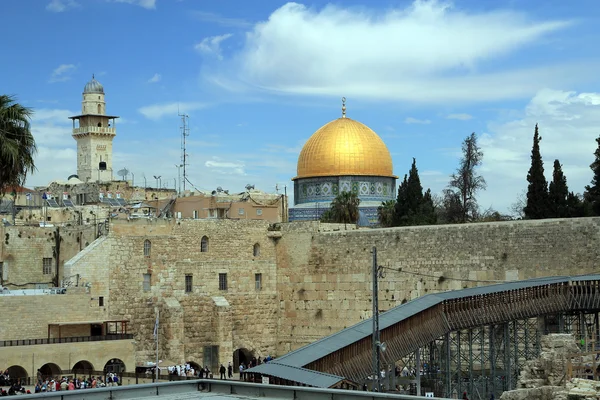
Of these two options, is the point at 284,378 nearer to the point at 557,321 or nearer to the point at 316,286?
the point at 557,321

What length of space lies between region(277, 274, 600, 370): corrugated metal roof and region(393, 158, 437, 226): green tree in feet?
45.8

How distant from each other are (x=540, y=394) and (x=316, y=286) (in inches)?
708

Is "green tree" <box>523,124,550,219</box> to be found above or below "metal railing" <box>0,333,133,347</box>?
above

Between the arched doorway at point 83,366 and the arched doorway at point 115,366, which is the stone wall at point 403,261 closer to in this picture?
the arched doorway at point 115,366

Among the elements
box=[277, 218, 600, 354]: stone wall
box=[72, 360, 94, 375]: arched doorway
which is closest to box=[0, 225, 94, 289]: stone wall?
box=[72, 360, 94, 375]: arched doorway

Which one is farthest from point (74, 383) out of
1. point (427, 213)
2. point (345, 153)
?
point (345, 153)

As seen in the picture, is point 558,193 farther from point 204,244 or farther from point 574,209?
point 204,244

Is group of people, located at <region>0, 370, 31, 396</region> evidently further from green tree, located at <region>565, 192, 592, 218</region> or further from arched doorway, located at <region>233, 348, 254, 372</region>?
green tree, located at <region>565, 192, 592, 218</region>

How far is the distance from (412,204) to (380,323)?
20.3m

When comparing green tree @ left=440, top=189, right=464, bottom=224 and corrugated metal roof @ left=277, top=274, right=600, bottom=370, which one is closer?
corrugated metal roof @ left=277, top=274, right=600, bottom=370

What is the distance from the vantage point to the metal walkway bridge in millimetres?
24719

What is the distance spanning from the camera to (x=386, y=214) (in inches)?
1980

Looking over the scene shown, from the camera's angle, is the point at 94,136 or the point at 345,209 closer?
the point at 345,209

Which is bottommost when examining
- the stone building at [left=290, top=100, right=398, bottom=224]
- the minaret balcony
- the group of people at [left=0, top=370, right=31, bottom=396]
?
the group of people at [left=0, top=370, right=31, bottom=396]
